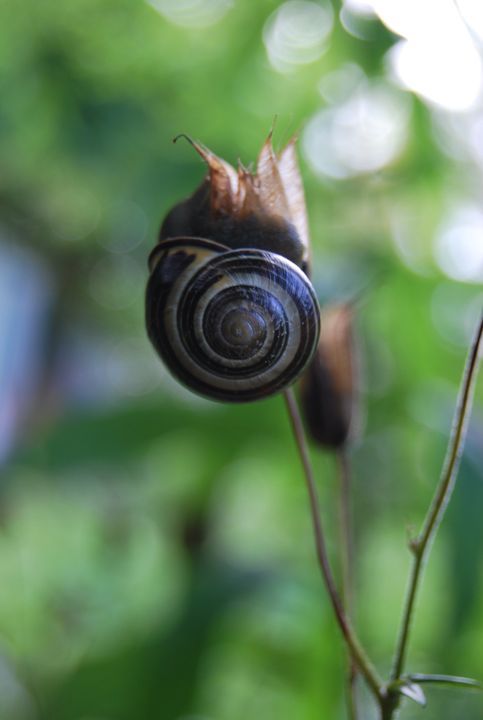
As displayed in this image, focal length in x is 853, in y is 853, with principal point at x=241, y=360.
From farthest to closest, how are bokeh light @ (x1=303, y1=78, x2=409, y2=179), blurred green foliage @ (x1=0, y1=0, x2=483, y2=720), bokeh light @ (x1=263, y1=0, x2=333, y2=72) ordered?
bokeh light @ (x1=303, y1=78, x2=409, y2=179), bokeh light @ (x1=263, y1=0, x2=333, y2=72), blurred green foliage @ (x1=0, y1=0, x2=483, y2=720)

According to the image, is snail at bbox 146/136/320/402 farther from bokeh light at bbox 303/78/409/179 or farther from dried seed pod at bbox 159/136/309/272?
bokeh light at bbox 303/78/409/179

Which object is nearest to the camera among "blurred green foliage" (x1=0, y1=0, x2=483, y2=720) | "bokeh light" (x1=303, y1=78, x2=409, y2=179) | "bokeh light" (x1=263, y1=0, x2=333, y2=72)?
"blurred green foliage" (x1=0, y1=0, x2=483, y2=720)

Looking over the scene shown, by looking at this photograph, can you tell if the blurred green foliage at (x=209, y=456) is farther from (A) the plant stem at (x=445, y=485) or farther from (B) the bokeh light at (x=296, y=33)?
(A) the plant stem at (x=445, y=485)

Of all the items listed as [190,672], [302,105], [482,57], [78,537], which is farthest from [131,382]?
[482,57]

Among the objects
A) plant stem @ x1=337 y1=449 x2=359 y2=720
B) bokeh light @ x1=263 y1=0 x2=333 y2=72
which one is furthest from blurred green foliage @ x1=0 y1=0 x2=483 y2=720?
plant stem @ x1=337 y1=449 x2=359 y2=720

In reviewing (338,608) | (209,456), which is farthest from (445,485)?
(209,456)

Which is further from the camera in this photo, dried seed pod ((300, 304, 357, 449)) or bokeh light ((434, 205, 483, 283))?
bokeh light ((434, 205, 483, 283))

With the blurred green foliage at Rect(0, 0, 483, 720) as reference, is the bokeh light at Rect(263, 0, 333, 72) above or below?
above
